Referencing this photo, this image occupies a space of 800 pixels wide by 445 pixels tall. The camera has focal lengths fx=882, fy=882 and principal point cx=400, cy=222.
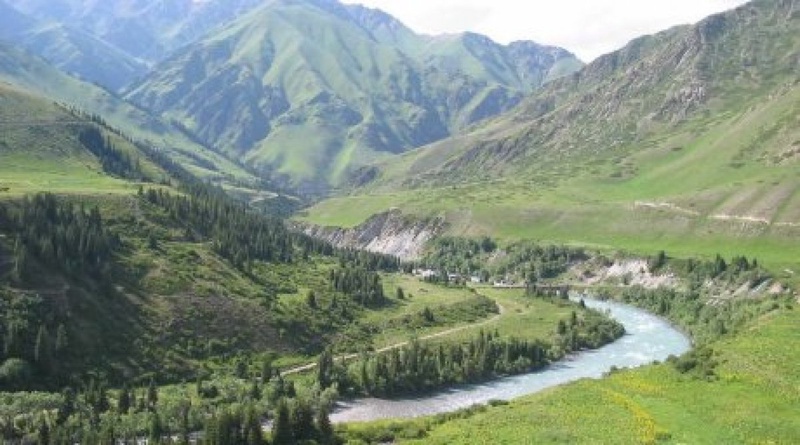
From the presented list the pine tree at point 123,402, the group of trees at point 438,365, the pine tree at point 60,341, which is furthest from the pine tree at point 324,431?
the pine tree at point 60,341

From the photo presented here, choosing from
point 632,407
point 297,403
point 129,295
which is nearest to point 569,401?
point 632,407

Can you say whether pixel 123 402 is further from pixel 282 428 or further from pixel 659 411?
pixel 659 411

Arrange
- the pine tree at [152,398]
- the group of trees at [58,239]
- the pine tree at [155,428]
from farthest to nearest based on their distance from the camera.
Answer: the group of trees at [58,239], the pine tree at [152,398], the pine tree at [155,428]

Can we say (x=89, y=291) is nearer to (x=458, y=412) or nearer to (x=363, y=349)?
(x=363, y=349)

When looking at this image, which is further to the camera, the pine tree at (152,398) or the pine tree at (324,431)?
the pine tree at (152,398)

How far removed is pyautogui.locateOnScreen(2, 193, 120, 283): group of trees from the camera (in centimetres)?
16425

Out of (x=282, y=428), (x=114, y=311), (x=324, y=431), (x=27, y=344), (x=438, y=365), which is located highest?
(x=27, y=344)

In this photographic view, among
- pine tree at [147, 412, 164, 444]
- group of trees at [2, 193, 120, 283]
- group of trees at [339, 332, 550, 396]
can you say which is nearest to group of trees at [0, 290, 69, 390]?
group of trees at [2, 193, 120, 283]

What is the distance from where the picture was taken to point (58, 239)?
560ft

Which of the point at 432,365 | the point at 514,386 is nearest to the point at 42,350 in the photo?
the point at 432,365

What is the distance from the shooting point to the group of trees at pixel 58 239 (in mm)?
164250

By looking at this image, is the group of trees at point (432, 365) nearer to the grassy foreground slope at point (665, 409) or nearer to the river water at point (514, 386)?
the river water at point (514, 386)

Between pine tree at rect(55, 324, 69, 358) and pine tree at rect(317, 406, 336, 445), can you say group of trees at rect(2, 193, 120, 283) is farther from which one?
pine tree at rect(317, 406, 336, 445)

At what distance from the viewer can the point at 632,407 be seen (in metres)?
116
